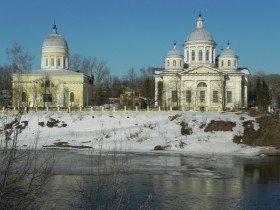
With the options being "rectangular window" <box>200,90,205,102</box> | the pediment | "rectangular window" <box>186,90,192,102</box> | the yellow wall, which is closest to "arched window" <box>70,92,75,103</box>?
the yellow wall

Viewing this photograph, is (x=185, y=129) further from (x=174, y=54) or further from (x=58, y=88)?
(x=174, y=54)

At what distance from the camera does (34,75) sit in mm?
72312

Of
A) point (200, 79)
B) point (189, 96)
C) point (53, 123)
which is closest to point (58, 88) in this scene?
point (53, 123)

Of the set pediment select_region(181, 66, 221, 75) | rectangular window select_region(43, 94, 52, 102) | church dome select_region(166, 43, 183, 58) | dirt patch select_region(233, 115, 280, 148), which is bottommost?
dirt patch select_region(233, 115, 280, 148)

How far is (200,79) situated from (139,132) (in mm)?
27062

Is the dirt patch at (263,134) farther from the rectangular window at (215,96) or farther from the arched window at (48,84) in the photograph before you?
the arched window at (48,84)

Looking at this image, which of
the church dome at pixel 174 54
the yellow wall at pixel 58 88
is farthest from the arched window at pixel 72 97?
the church dome at pixel 174 54

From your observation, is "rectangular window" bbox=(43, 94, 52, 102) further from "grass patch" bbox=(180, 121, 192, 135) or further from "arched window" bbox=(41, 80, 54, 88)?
"grass patch" bbox=(180, 121, 192, 135)

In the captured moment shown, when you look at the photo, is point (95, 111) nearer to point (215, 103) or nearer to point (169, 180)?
point (215, 103)

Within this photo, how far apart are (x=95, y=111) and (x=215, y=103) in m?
24.4

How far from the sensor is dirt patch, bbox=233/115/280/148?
4312cm

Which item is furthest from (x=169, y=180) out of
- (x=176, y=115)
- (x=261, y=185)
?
(x=176, y=115)

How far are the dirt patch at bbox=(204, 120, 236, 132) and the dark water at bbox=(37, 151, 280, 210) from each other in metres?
12.3

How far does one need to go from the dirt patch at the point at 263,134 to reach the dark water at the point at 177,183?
9066 mm
